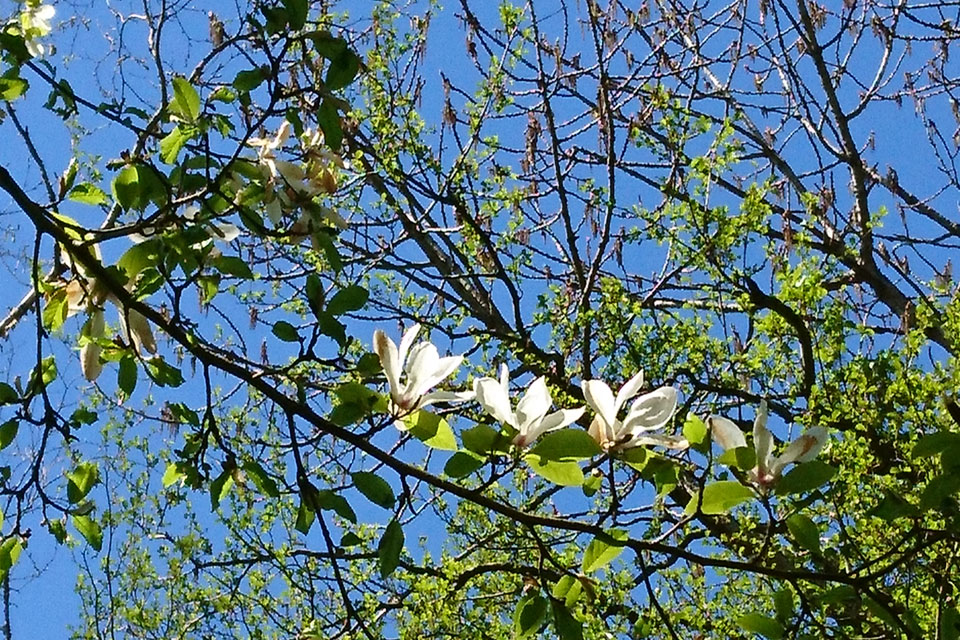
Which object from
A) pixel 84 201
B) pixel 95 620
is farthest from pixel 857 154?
pixel 84 201

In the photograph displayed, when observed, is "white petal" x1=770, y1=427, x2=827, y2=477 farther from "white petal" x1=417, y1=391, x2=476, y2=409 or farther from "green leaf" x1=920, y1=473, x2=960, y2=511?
"white petal" x1=417, y1=391, x2=476, y2=409

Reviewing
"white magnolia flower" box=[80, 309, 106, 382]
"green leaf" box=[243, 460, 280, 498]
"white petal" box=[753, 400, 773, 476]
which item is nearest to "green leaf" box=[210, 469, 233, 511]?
"green leaf" box=[243, 460, 280, 498]

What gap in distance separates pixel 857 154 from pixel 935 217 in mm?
426

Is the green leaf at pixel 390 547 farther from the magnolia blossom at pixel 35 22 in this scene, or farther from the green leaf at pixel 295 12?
the magnolia blossom at pixel 35 22

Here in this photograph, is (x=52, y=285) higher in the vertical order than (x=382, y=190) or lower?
lower

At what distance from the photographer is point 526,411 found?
2.34 ft

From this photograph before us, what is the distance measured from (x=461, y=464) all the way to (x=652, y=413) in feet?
0.46

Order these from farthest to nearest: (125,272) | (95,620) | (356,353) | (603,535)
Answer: (95,620) → (356,353) → (125,272) → (603,535)

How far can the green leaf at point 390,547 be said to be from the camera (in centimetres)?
82

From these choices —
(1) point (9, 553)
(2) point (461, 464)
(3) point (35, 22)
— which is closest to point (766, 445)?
(2) point (461, 464)

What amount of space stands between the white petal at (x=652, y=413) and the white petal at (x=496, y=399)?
0.27ft

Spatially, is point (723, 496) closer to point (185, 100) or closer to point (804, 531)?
point (804, 531)

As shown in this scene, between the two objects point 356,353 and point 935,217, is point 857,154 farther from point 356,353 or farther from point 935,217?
point 356,353

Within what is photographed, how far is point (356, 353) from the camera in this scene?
7.56 feet
